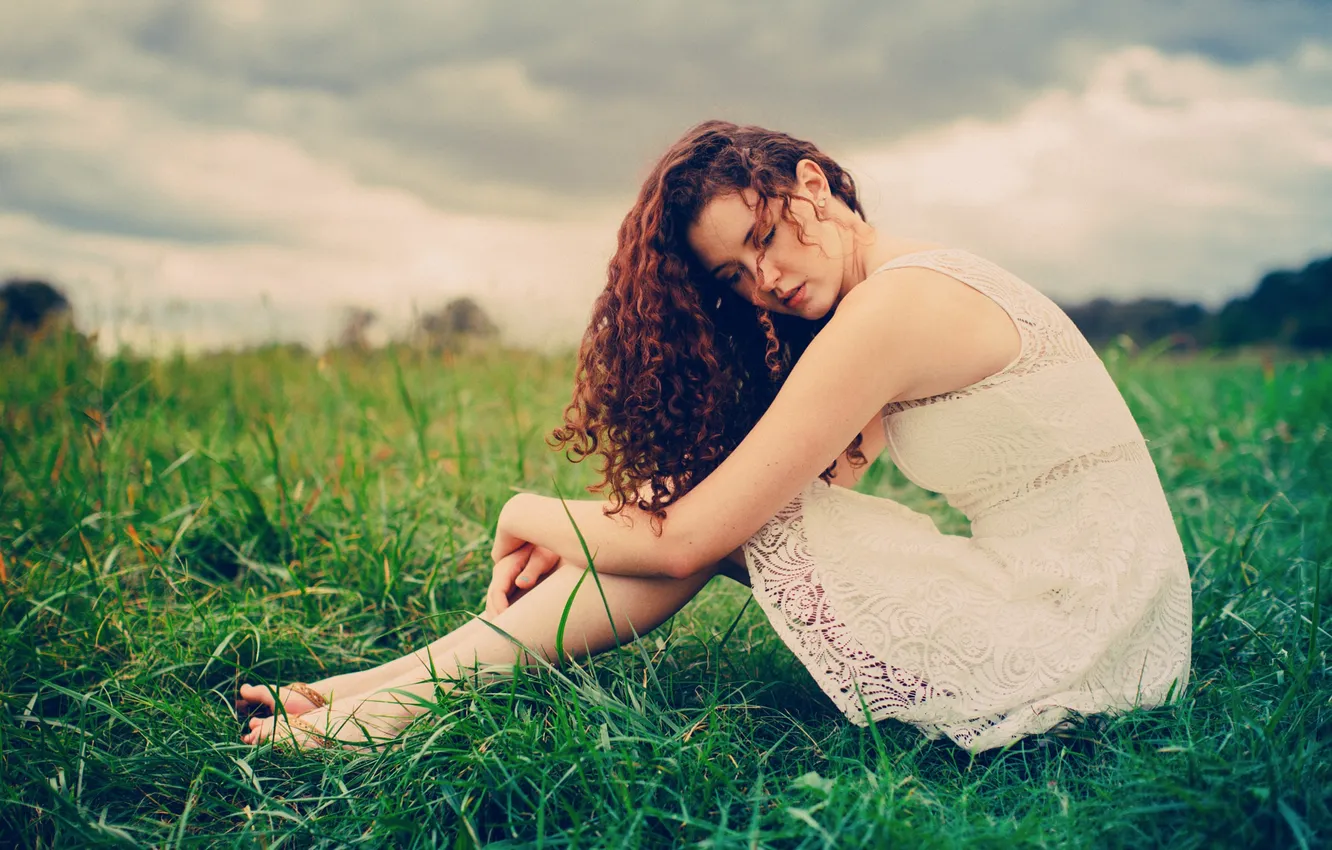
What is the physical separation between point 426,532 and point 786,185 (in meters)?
1.75

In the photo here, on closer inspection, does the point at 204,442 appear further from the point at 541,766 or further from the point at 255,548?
the point at 541,766

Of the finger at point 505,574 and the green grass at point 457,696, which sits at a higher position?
the finger at point 505,574

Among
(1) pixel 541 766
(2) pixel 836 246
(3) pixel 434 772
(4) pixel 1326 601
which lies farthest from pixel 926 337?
(4) pixel 1326 601

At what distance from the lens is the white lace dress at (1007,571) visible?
5.41ft

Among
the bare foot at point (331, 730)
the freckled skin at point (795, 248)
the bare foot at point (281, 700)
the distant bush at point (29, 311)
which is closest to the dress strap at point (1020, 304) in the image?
the freckled skin at point (795, 248)

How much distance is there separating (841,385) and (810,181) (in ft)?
1.59

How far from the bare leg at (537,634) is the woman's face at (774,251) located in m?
0.63

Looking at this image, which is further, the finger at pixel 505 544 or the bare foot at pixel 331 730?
the finger at pixel 505 544

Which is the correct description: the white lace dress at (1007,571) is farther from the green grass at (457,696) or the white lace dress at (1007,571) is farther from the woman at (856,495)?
the green grass at (457,696)

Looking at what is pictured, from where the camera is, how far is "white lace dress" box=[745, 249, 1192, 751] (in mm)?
1649

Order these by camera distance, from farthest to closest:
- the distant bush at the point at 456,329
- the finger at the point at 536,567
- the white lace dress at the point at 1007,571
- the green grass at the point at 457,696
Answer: the distant bush at the point at 456,329 → the finger at the point at 536,567 → the white lace dress at the point at 1007,571 → the green grass at the point at 457,696

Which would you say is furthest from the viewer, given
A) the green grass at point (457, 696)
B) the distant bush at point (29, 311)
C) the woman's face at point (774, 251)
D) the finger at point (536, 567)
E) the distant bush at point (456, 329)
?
the distant bush at point (29, 311)

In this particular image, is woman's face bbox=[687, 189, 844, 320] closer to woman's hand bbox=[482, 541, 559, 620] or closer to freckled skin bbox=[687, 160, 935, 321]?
freckled skin bbox=[687, 160, 935, 321]

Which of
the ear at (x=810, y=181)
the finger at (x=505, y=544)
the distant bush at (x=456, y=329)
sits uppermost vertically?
the ear at (x=810, y=181)
